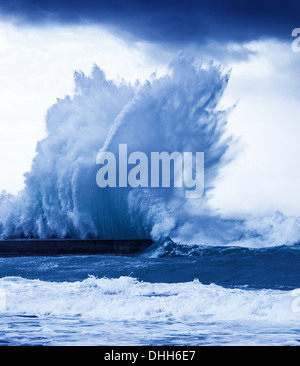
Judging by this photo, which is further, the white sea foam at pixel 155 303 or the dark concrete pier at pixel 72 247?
the dark concrete pier at pixel 72 247

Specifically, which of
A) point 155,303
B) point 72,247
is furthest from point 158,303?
point 72,247

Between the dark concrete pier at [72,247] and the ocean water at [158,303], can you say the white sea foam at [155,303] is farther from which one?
the dark concrete pier at [72,247]

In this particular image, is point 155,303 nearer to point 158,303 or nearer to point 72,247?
point 158,303

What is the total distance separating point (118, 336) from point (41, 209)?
21.4 meters

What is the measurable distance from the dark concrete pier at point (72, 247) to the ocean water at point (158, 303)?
3.86m

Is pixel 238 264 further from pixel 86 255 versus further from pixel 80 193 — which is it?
pixel 80 193

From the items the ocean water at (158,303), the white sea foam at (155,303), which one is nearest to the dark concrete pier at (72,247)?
the ocean water at (158,303)

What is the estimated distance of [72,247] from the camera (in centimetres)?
2531

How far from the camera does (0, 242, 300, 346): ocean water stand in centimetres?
951

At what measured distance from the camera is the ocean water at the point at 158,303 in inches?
374

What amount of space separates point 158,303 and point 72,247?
13256mm

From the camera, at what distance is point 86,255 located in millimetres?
24812

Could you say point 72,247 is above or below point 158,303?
above
